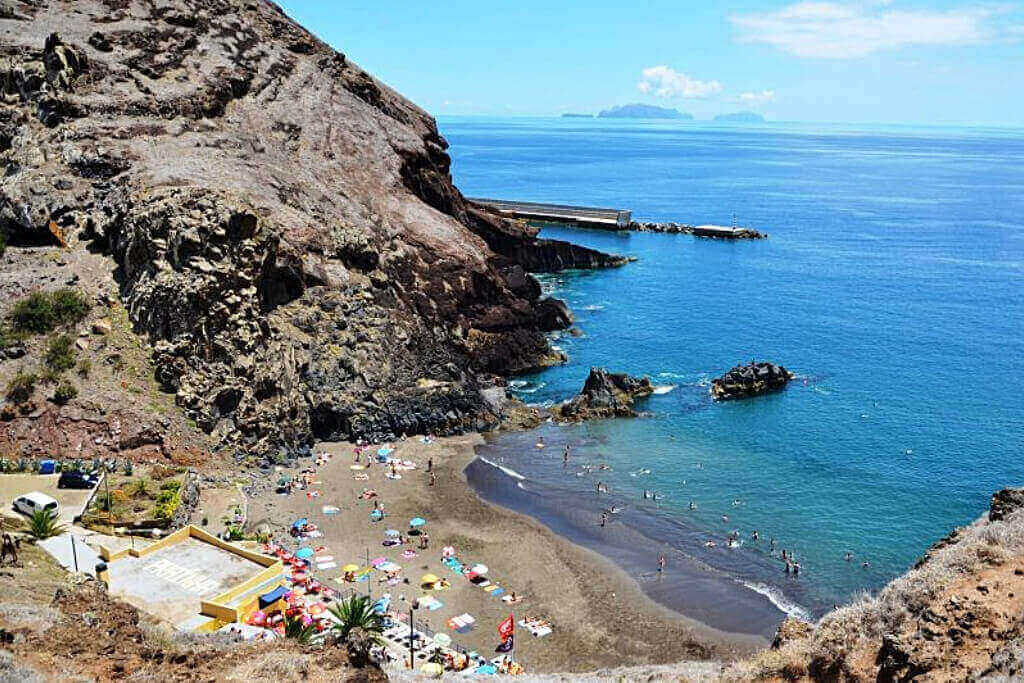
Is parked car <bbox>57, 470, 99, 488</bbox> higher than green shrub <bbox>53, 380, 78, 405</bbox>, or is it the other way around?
green shrub <bbox>53, 380, 78, 405</bbox>

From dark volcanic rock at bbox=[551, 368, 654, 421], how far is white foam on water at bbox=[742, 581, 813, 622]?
945 inches

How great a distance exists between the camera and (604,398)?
66.6 metres

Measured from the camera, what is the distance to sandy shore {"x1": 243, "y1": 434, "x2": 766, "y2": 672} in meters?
37.1

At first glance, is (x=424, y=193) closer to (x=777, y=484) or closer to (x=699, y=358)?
(x=699, y=358)

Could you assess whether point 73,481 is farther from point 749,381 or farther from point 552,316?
point 552,316

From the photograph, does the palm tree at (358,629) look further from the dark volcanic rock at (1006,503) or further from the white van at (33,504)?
the dark volcanic rock at (1006,503)

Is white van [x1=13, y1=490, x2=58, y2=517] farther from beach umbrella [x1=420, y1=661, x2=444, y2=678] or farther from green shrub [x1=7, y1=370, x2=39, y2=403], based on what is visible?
beach umbrella [x1=420, y1=661, x2=444, y2=678]

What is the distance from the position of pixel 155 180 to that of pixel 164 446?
77.2ft

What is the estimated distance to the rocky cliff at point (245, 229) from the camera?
56531 mm

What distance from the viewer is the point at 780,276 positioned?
11675 cm

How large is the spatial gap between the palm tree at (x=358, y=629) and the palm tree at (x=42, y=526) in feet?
42.2

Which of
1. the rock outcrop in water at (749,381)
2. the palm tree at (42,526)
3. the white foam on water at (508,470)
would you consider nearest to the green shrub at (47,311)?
the palm tree at (42,526)

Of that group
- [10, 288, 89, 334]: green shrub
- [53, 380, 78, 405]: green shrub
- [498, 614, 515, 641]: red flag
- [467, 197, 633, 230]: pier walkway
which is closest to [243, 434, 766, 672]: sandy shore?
[498, 614, 515, 641]: red flag

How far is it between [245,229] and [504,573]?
32.9 m
